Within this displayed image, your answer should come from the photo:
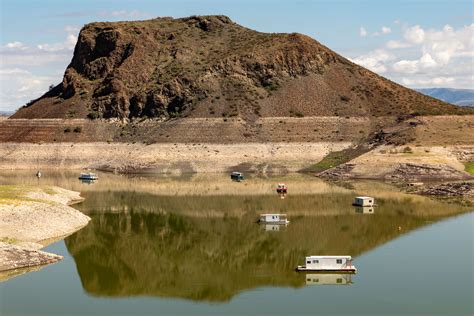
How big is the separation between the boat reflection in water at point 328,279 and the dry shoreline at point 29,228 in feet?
72.9

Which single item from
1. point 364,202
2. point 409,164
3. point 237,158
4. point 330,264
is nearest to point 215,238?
point 330,264

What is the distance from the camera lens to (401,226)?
7631cm

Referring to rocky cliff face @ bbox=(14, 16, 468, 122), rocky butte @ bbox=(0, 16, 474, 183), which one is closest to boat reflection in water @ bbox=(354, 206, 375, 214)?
rocky butte @ bbox=(0, 16, 474, 183)

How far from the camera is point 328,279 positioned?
166ft

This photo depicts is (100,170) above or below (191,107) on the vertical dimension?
below

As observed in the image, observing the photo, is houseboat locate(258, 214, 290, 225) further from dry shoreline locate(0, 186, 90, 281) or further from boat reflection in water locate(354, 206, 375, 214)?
dry shoreline locate(0, 186, 90, 281)

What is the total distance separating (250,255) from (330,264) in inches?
392

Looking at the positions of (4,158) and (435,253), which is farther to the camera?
(4,158)

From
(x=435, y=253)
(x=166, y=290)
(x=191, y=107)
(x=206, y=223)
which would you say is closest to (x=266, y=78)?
(x=191, y=107)

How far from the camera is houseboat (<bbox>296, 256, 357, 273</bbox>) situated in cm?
5262

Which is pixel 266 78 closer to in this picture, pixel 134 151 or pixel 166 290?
pixel 134 151

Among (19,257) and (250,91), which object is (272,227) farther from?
(250,91)

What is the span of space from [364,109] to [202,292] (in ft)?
447

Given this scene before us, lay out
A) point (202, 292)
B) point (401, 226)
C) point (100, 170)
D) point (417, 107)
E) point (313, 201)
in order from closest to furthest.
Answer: point (202, 292) → point (401, 226) → point (313, 201) → point (100, 170) → point (417, 107)
